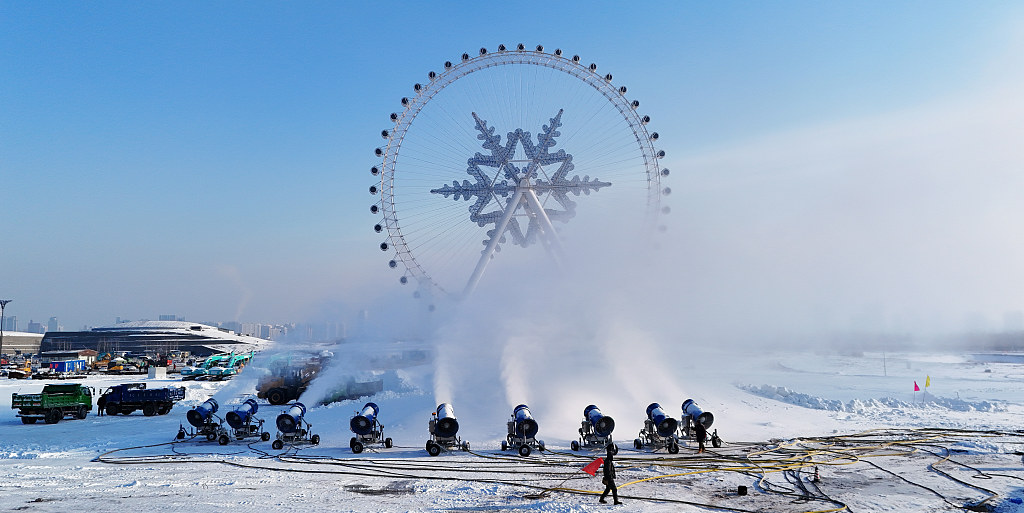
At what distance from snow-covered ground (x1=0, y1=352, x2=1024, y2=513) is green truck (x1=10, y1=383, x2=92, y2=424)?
821 mm

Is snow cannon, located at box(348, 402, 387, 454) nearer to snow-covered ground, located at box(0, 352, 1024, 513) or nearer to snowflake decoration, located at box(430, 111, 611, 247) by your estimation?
snow-covered ground, located at box(0, 352, 1024, 513)

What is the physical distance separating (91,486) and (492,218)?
4157 centimetres

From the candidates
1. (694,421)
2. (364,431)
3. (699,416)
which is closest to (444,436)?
(364,431)

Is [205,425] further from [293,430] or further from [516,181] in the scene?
[516,181]

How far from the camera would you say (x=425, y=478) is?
22.6m

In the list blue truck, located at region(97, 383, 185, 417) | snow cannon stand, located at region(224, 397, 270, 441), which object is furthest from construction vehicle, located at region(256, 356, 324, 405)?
snow cannon stand, located at region(224, 397, 270, 441)

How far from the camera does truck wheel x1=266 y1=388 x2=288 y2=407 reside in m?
49.1

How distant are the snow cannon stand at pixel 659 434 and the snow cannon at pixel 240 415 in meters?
18.5

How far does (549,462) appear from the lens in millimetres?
25516

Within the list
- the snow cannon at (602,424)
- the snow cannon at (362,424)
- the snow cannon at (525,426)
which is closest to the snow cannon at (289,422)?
the snow cannon at (362,424)

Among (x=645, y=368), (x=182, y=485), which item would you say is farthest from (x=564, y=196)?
(x=182, y=485)

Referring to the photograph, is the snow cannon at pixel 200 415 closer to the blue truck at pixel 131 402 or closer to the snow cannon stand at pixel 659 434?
the blue truck at pixel 131 402

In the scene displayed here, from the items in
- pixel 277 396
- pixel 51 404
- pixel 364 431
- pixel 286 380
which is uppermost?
pixel 286 380

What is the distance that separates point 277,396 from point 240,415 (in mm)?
19059
